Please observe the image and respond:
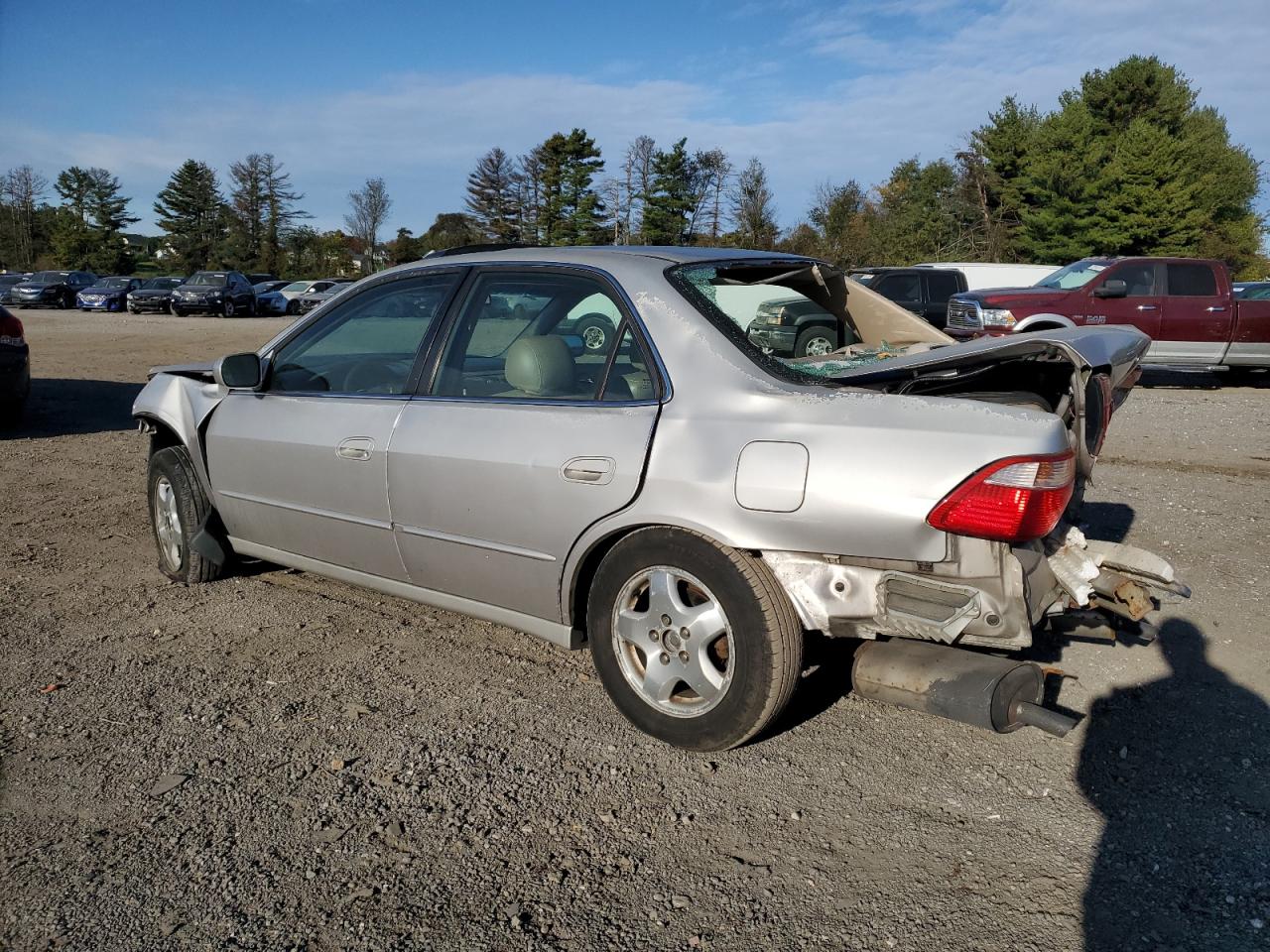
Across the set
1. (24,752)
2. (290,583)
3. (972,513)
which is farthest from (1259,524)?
(24,752)

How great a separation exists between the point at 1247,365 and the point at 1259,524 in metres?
10.9

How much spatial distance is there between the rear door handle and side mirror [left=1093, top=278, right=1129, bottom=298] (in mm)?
13830

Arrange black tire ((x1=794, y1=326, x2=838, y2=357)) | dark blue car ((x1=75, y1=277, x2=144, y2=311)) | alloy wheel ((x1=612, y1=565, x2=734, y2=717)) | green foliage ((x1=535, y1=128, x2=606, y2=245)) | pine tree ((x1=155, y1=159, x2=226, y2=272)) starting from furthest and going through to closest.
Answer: pine tree ((x1=155, y1=159, x2=226, y2=272))
green foliage ((x1=535, y1=128, x2=606, y2=245))
dark blue car ((x1=75, y1=277, x2=144, y2=311))
black tire ((x1=794, y1=326, x2=838, y2=357))
alloy wheel ((x1=612, y1=565, x2=734, y2=717))

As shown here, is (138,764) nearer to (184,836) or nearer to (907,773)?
(184,836)

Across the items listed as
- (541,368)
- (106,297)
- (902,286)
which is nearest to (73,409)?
(541,368)

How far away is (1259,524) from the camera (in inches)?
245

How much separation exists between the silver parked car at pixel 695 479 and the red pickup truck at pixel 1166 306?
470 inches

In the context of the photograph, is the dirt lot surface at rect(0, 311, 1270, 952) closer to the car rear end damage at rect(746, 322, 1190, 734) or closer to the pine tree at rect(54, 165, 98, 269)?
the car rear end damage at rect(746, 322, 1190, 734)

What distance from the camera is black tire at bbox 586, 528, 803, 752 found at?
117 inches

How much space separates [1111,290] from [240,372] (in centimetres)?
1382

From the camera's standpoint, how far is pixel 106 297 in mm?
39094

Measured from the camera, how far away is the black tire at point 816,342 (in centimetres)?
425

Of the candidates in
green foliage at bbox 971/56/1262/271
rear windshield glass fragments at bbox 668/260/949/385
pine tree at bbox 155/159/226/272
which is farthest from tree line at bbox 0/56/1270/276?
rear windshield glass fragments at bbox 668/260/949/385

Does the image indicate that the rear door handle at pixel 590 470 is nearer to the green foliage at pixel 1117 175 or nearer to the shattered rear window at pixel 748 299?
the shattered rear window at pixel 748 299
